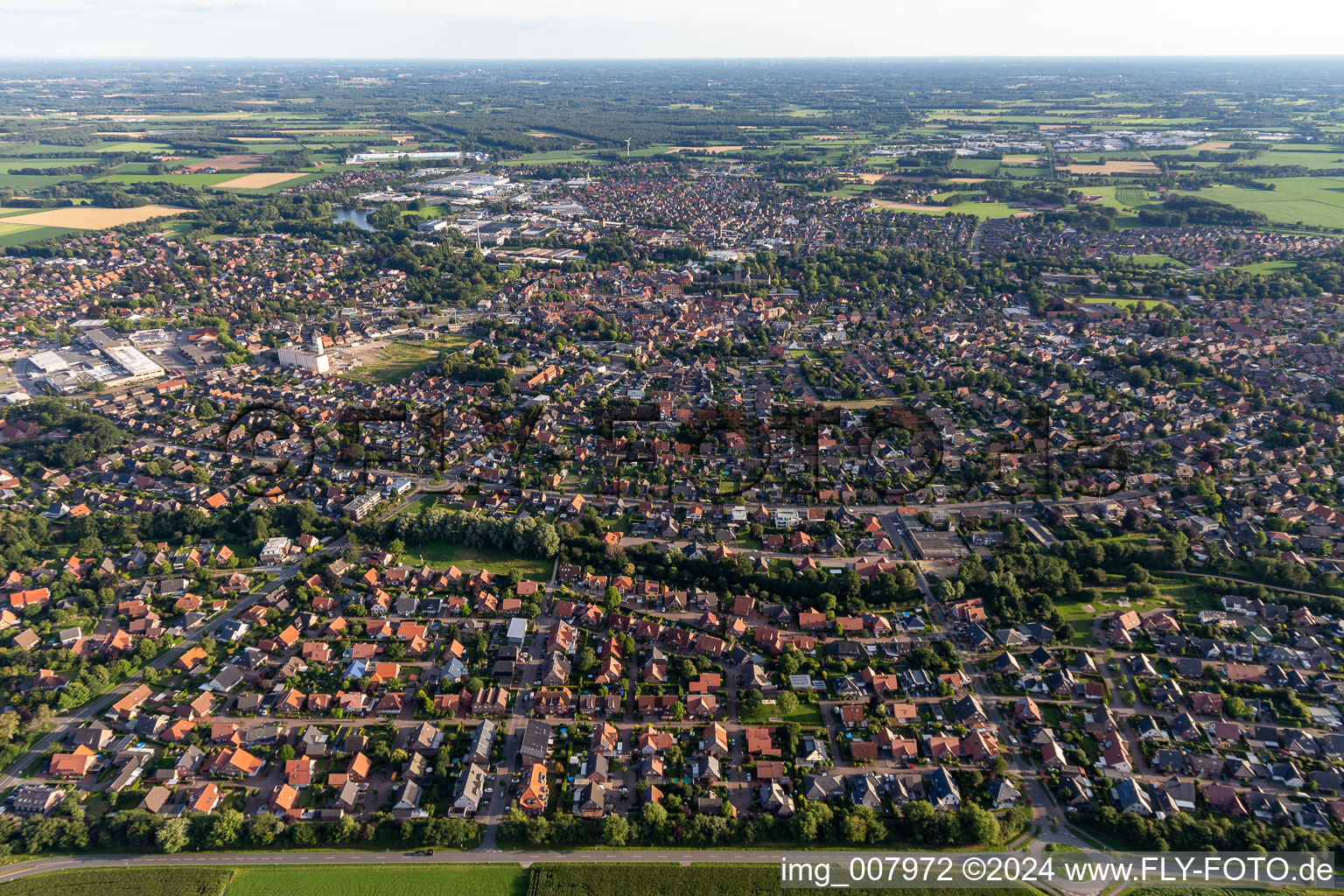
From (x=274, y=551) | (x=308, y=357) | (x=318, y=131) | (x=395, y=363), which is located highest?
(x=318, y=131)

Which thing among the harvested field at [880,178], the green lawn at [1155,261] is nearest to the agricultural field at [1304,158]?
the harvested field at [880,178]

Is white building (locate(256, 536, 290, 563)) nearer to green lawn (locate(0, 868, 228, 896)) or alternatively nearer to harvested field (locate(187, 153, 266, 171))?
green lawn (locate(0, 868, 228, 896))

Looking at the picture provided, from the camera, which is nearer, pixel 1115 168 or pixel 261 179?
pixel 261 179

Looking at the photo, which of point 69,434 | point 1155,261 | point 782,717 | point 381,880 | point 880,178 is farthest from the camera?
point 880,178

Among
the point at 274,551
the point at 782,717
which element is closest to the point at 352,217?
the point at 274,551

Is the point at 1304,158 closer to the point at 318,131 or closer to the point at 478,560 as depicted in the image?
the point at 478,560

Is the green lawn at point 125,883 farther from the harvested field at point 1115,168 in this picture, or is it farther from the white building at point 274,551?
the harvested field at point 1115,168

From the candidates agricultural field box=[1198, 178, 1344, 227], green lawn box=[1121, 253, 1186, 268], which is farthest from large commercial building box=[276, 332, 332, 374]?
agricultural field box=[1198, 178, 1344, 227]
